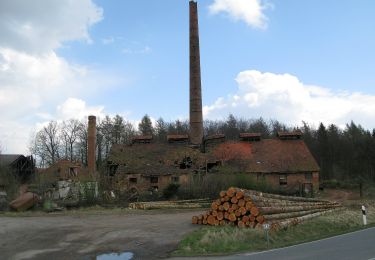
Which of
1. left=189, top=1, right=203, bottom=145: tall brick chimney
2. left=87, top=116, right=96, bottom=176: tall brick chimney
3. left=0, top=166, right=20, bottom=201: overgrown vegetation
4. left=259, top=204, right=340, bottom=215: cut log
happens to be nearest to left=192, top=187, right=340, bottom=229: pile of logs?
left=259, top=204, right=340, bottom=215: cut log

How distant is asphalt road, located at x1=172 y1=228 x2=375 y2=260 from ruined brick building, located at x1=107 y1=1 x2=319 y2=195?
25.4 meters

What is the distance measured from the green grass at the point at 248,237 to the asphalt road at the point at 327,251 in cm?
102

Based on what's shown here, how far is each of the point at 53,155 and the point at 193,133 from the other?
1654 inches

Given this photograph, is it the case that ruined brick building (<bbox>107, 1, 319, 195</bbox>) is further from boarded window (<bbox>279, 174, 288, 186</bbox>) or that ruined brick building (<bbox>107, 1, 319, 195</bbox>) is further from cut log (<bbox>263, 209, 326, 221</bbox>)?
cut log (<bbox>263, 209, 326, 221</bbox>)

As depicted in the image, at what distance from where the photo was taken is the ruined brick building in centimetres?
4459

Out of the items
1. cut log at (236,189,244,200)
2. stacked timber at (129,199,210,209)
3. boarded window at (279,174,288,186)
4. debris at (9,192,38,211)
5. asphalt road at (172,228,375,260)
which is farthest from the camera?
boarded window at (279,174,288,186)

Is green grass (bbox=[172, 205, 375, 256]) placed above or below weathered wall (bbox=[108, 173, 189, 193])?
below

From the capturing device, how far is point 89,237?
55.9ft

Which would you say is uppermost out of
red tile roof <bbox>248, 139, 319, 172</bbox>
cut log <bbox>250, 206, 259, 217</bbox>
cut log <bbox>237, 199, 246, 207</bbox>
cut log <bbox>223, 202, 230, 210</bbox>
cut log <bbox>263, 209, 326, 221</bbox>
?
red tile roof <bbox>248, 139, 319, 172</bbox>

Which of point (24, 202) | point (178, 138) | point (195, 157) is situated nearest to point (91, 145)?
point (178, 138)

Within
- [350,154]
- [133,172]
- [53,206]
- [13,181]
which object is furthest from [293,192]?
[350,154]

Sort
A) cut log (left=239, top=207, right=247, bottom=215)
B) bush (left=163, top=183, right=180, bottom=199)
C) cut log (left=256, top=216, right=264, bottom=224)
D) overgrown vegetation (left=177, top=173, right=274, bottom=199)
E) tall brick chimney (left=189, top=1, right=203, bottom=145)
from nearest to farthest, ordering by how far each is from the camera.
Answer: cut log (left=256, top=216, right=264, bottom=224)
cut log (left=239, top=207, right=247, bottom=215)
overgrown vegetation (left=177, top=173, right=274, bottom=199)
bush (left=163, top=183, right=180, bottom=199)
tall brick chimney (left=189, top=1, right=203, bottom=145)

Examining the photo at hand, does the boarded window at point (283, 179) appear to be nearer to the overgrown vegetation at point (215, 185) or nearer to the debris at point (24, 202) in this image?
the overgrown vegetation at point (215, 185)

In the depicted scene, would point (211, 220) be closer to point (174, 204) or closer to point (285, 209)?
point (285, 209)
